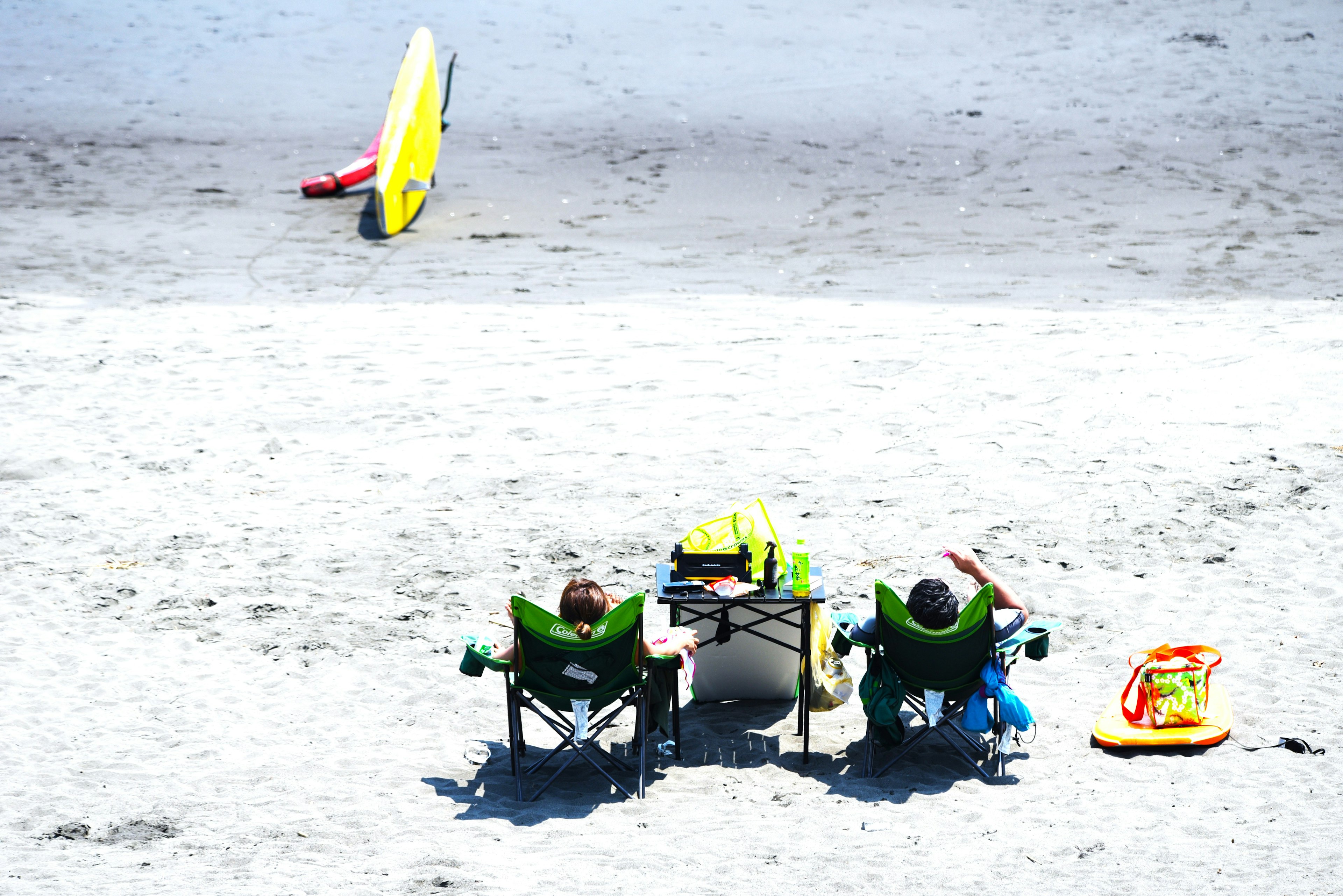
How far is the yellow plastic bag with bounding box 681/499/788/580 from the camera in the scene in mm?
5812

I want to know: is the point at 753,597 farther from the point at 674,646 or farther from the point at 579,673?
the point at 579,673

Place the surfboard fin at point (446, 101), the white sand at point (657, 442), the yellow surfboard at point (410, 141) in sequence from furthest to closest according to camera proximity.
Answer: the surfboard fin at point (446, 101)
the yellow surfboard at point (410, 141)
the white sand at point (657, 442)

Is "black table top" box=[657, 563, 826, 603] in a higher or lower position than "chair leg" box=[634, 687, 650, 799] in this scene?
higher

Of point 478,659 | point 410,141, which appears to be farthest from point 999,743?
point 410,141

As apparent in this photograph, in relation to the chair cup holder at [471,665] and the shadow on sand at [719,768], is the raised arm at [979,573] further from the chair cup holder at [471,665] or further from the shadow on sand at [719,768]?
the chair cup holder at [471,665]

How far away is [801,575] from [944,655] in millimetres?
745

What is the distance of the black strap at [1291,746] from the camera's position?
5.37 metres

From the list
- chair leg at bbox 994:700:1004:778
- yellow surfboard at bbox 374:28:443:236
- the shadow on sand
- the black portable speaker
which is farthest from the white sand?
the black portable speaker

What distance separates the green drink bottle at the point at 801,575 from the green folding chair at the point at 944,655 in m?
0.19

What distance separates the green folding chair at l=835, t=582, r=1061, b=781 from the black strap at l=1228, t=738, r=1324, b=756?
0.94 m

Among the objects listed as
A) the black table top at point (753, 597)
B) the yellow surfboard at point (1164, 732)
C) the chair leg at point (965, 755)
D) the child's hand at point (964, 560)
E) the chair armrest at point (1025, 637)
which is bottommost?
the chair leg at point (965, 755)

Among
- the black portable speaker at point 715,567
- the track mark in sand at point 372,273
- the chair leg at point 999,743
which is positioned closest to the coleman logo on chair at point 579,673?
the black portable speaker at point 715,567

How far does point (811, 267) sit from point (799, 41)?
9.94 meters

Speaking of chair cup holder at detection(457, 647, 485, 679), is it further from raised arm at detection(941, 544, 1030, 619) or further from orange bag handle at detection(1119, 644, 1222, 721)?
orange bag handle at detection(1119, 644, 1222, 721)
